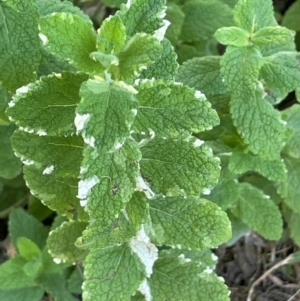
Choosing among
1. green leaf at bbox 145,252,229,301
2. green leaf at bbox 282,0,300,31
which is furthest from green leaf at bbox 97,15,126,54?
green leaf at bbox 282,0,300,31

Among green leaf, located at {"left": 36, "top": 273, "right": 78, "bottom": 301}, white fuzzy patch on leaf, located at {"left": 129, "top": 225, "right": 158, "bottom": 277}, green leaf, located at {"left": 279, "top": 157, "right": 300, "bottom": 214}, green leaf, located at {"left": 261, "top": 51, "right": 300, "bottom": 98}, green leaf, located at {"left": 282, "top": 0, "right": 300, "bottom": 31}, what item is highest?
green leaf, located at {"left": 261, "top": 51, "right": 300, "bottom": 98}

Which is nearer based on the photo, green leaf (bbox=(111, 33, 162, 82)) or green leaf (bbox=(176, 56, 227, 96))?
green leaf (bbox=(111, 33, 162, 82))

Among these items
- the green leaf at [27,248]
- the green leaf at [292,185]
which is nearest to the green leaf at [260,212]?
the green leaf at [292,185]

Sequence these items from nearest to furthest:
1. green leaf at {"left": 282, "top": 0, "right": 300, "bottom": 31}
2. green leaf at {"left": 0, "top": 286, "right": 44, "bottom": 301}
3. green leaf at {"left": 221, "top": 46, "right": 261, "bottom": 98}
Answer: green leaf at {"left": 221, "top": 46, "right": 261, "bottom": 98}, green leaf at {"left": 0, "top": 286, "right": 44, "bottom": 301}, green leaf at {"left": 282, "top": 0, "right": 300, "bottom": 31}

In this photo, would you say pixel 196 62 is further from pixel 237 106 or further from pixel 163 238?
pixel 163 238

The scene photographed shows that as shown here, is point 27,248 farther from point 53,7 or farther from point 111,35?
point 111,35

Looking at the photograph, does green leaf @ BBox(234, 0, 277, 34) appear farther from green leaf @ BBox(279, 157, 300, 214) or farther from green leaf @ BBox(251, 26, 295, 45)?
green leaf @ BBox(279, 157, 300, 214)

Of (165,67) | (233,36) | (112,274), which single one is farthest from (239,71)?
(112,274)

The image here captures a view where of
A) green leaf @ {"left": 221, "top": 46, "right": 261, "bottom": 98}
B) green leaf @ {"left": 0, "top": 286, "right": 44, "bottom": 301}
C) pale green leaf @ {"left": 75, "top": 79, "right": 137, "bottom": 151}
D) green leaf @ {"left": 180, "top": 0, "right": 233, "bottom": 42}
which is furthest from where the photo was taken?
green leaf @ {"left": 180, "top": 0, "right": 233, "bottom": 42}
